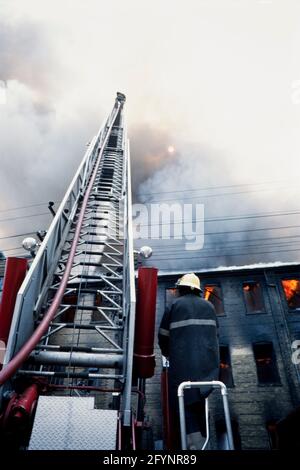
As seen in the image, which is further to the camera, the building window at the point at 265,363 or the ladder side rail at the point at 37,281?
the building window at the point at 265,363

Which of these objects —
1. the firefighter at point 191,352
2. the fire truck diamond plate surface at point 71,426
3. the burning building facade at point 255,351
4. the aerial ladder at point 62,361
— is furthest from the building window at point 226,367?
the fire truck diamond plate surface at point 71,426

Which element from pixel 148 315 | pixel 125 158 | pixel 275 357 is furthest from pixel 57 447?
A: pixel 275 357

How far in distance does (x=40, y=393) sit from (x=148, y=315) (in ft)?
5.22

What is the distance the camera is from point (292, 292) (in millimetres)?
16656

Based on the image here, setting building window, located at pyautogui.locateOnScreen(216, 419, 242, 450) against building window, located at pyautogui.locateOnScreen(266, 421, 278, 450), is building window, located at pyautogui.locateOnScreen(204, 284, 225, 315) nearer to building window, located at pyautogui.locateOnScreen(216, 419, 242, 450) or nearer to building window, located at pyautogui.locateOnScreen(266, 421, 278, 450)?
building window, located at pyautogui.locateOnScreen(216, 419, 242, 450)

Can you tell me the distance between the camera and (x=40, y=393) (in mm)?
3244

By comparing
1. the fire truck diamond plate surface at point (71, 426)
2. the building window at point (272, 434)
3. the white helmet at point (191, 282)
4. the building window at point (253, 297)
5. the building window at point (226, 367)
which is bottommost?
the fire truck diamond plate surface at point (71, 426)

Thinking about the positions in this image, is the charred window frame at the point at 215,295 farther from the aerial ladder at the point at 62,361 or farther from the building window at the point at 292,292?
the aerial ladder at the point at 62,361

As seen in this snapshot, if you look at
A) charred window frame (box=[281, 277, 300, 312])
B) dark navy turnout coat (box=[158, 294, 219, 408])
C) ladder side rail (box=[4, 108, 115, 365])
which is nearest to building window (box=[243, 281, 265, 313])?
charred window frame (box=[281, 277, 300, 312])

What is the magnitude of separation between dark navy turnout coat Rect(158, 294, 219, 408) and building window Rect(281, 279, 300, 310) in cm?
1501

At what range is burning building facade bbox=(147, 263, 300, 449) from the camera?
12.8 m

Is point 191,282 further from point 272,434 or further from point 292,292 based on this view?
point 292,292

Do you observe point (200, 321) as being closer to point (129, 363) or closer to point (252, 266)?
point (129, 363)

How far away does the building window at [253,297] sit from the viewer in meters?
16.2
